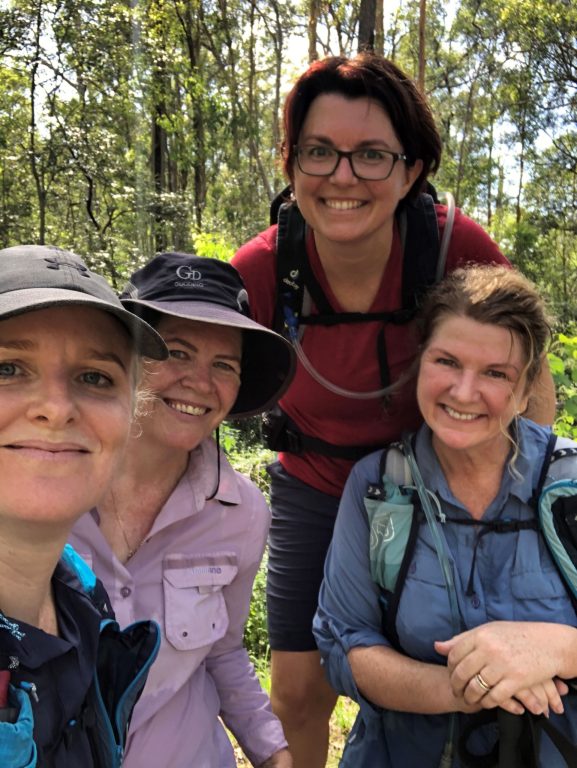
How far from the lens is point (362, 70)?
2090mm

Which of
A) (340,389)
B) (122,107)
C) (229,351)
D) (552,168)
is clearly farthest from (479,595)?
(552,168)

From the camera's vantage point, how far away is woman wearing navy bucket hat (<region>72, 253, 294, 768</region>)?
1723 millimetres

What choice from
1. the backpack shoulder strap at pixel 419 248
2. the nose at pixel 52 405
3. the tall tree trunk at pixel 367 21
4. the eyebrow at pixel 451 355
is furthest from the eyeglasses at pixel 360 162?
the tall tree trunk at pixel 367 21

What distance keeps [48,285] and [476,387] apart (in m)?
1.30

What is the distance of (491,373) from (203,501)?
90 cm

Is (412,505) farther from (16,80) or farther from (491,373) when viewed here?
(16,80)

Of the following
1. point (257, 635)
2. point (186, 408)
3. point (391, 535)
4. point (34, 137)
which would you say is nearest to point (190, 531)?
point (186, 408)

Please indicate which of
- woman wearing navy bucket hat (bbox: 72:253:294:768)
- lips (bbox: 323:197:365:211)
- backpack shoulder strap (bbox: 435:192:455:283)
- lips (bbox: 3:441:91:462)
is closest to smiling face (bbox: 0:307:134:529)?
lips (bbox: 3:441:91:462)

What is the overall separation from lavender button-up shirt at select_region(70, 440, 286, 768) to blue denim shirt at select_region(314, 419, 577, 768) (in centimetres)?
24

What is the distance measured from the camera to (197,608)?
5.89 ft

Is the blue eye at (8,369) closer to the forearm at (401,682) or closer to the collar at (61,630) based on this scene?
the collar at (61,630)

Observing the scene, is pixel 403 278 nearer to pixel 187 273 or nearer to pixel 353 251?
Result: pixel 353 251

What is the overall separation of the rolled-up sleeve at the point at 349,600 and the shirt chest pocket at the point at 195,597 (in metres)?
0.31

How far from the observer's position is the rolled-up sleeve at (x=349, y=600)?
1916mm
